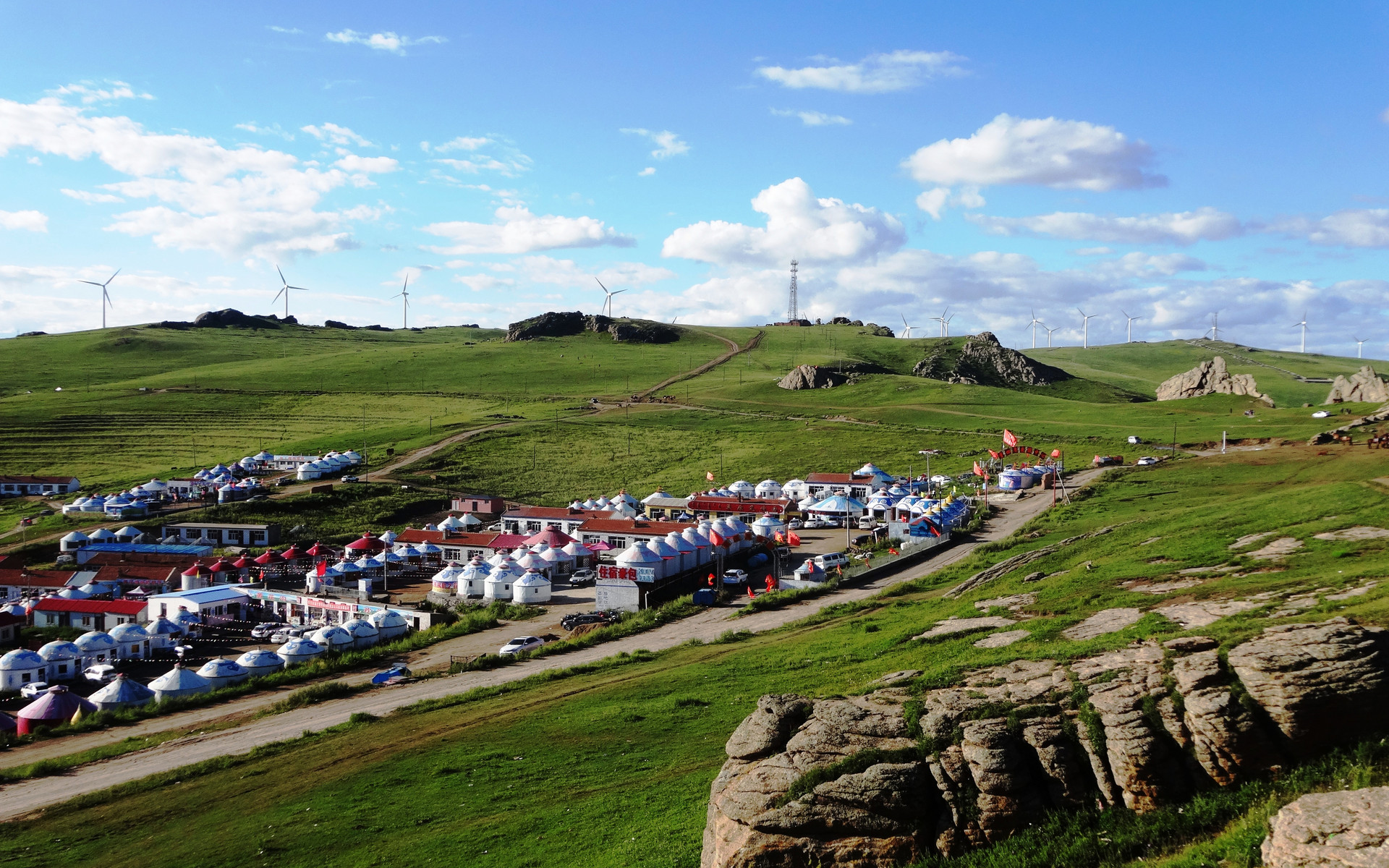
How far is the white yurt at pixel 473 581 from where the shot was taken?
80.1 meters

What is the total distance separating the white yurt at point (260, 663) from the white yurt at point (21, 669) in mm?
15107

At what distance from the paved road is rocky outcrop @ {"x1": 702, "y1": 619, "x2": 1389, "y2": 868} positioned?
31.9 metres

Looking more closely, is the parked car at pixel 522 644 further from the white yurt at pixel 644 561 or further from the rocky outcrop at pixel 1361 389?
the rocky outcrop at pixel 1361 389

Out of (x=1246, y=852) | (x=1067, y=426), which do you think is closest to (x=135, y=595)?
(x=1246, y=852)

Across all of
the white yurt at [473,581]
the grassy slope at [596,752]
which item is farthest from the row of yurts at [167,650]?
the grassy slope at [596,752]

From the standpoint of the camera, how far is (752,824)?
57.9 feet

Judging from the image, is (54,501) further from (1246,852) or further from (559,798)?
(1246,852)

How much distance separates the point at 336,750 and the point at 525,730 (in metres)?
8.37

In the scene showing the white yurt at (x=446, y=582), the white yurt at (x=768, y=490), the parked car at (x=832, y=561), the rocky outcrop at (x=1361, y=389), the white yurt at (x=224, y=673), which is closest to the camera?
the white yurt at (x=224, y=673)

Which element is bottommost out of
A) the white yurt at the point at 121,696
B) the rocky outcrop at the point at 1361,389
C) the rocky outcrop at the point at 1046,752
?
the white yurt at the point at 121,696

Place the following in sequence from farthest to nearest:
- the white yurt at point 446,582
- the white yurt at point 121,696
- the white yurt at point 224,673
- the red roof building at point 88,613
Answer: the white yurt at point 446,582 → the red roof building at point 88,613 → the white yurt at point 224,673 → the white yurt at point 121,696

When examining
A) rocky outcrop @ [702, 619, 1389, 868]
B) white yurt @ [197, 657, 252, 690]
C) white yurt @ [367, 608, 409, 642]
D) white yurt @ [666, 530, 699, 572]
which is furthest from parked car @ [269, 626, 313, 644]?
rocky outcrop @ [702, 619, 1389, 868]

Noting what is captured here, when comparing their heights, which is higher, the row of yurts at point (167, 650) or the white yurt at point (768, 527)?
the white yurt at point (768, 527)

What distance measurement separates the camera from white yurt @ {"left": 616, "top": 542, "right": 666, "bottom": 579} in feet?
252
